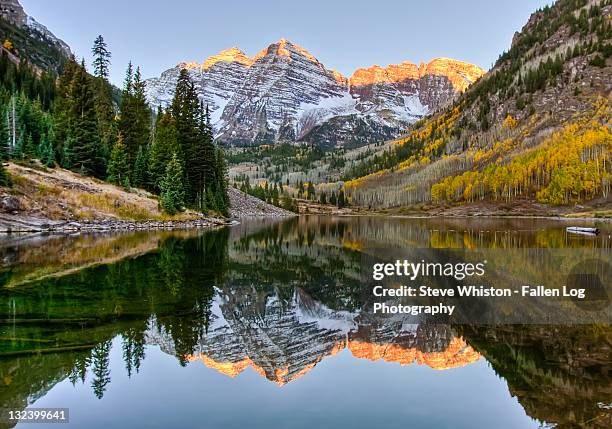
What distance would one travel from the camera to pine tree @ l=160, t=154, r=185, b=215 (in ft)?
268

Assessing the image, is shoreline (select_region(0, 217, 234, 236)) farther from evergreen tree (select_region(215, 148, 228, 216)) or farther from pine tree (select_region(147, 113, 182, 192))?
evergreen tree (select_region(215, 148, 228, 216))

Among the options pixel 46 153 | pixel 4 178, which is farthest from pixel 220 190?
pixel 4 178

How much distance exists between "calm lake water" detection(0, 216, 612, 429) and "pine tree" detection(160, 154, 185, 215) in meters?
56.6

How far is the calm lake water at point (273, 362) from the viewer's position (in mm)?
11305

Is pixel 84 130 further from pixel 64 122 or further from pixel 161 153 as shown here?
pixel 161 153

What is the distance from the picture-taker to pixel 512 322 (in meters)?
19.2

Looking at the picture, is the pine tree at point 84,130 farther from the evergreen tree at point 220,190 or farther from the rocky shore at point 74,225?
the evergreen tree at point 220,190

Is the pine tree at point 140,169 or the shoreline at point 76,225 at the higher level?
the pine tree at point 140,169

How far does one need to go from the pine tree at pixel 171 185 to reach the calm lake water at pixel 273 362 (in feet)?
186

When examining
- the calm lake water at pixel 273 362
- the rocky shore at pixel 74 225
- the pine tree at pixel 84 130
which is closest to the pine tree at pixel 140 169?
the pine tree at pixel 84 130

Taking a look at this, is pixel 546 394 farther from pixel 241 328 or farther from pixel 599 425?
pixel 241 328

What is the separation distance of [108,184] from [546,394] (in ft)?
252

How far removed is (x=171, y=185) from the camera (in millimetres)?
81938

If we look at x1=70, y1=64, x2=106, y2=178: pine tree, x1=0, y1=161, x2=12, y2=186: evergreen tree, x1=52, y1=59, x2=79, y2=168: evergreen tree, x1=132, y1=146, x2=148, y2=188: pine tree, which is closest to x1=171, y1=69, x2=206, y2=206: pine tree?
x1=132, y1=146, x2=148, y2=188: pine tree
